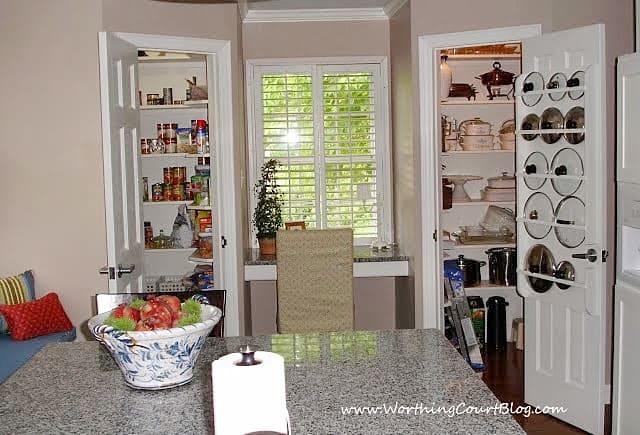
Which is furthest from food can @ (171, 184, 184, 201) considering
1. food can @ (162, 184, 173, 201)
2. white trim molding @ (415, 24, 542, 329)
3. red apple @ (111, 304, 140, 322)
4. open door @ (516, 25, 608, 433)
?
red apple @ (111, 304, 140, 322)

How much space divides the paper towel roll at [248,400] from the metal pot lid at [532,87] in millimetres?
2951

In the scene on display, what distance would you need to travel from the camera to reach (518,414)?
13.5ft

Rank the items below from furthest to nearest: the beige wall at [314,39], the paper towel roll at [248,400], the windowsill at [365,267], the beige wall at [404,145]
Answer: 1. the beige wall at [314,39]
2. the windowsill at [365,267]
3. the beige wall at [404,145]
4. the paper towel roll at [248,400]

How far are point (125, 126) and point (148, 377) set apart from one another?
213cm

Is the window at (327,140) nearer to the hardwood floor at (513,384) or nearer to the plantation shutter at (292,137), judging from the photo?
the plantation shutter at (292,137)

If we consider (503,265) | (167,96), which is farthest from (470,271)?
(167,96)

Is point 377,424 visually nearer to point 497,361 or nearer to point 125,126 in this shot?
point 125,126

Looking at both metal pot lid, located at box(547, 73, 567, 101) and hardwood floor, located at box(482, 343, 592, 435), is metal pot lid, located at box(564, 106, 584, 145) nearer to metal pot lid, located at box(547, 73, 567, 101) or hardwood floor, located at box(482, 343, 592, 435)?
metal pot lid, located at box(547, 73, 567, 101)

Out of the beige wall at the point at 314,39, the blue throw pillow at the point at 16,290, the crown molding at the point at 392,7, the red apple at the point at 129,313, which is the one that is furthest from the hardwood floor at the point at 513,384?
the blue throw pillow at the point at 16,290

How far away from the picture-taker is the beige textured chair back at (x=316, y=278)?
411 cm

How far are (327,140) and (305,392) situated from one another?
364cm

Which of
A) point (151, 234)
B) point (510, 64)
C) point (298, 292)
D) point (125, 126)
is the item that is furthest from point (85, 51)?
point (510, 64)

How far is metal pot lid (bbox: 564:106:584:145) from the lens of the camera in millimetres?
3643

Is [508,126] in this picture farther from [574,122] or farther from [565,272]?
[565,272]
